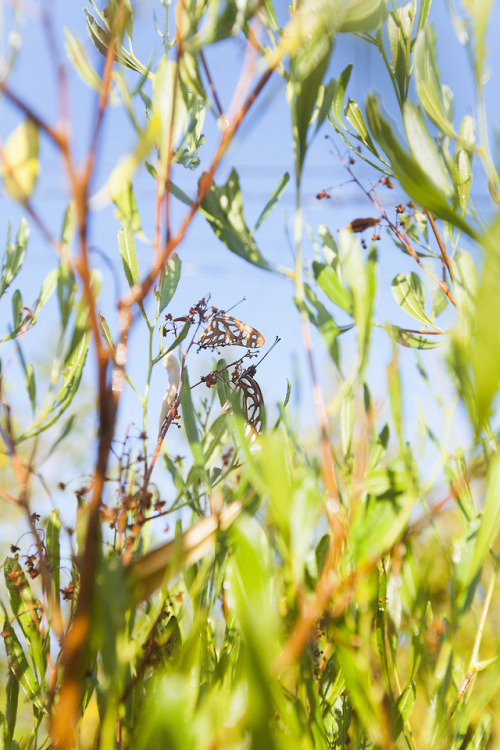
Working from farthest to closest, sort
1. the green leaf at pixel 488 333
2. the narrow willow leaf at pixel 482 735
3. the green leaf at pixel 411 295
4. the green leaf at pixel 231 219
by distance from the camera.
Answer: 1. the green leaf at pixel 411 295
2. the narrow willow leaf at pixel 482 735
3. the green leaf at pixel 231 219
4. the green leaf at pixel 488 333

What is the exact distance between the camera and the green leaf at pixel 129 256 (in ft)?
1.44

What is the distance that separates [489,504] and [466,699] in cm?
19

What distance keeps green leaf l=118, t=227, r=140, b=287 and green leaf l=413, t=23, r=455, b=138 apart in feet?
0.74

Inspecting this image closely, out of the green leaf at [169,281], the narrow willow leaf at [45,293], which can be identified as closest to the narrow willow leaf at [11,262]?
the narrow willow leaf at [45,293]

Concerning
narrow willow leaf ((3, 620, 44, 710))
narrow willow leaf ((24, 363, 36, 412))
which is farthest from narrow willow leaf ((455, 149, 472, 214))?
narrow willow leaf ((3, 620, 44, 710))

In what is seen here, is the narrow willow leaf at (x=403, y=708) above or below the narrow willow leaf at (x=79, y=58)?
below

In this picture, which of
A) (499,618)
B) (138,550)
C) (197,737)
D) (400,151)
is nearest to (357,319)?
(400,151)

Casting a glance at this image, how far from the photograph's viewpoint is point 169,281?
1.68ft

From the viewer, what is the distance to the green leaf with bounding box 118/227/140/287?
44 cm

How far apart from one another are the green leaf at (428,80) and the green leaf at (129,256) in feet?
0.74

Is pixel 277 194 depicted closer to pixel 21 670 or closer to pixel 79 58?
pixel 79 58

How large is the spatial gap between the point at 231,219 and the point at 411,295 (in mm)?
276

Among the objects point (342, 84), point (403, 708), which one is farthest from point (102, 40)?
point (403, 708)

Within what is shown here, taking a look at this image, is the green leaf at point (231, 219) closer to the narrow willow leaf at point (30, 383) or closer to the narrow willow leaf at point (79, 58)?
the narrow willow leaf at point (79, 58)
